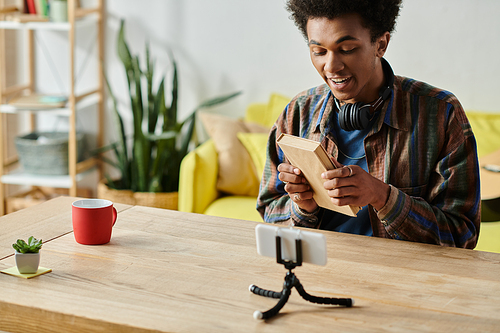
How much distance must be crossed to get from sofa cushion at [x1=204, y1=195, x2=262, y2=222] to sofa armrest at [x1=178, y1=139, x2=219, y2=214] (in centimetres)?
6

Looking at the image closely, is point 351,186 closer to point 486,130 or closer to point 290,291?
point 290,291

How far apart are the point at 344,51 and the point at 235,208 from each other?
1.41 m

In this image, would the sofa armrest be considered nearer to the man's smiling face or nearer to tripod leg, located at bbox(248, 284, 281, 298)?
the man's smiling face

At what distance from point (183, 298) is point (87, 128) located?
2.79 meters

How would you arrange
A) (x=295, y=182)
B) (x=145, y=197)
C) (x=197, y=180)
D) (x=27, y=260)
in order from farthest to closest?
(x=145, y=197) → (x=197, y=180) → (x=295, y=182) → (x=27, y=260)

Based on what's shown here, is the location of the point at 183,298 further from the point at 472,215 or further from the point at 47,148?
the point at 47,148

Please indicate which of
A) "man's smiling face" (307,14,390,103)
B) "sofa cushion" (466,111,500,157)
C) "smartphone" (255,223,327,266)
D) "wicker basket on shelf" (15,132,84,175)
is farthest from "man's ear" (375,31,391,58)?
"wicker basket on shelf" (15,132,84,175)

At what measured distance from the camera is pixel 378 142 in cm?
132

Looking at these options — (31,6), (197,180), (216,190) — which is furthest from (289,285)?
(31,6)

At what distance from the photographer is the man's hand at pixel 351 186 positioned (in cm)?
103

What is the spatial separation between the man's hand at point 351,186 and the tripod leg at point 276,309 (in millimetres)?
295

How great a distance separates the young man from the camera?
117 centimetres

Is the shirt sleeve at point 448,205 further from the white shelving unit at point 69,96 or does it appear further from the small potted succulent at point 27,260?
the white shelving unit at point 69,96

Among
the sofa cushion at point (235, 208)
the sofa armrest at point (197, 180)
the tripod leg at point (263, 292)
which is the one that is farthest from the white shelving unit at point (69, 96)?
the tripod leg at point (263, 292)
